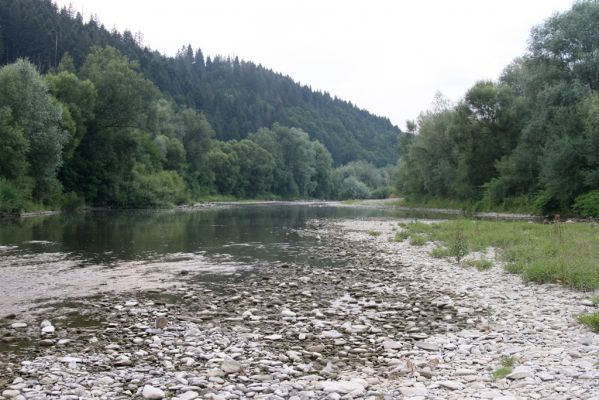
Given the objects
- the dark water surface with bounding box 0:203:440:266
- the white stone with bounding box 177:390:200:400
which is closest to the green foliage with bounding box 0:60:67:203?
the dark water surface with bounding box 0:203:440:266

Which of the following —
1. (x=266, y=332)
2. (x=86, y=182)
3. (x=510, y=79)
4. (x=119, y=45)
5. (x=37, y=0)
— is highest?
(x=37, y=0)

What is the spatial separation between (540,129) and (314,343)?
4838 centimetres

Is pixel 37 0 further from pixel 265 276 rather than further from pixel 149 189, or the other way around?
pixel 265 276

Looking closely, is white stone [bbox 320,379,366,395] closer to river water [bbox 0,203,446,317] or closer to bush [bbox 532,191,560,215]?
river water [bbox 0,203,446,317]

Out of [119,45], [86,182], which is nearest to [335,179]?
[119,45]

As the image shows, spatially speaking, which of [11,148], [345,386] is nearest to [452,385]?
[345,386]

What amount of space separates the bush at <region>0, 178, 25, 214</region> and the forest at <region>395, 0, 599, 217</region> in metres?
51.6

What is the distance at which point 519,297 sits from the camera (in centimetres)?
1340

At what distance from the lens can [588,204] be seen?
43.0 m

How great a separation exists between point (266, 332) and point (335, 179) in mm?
190001

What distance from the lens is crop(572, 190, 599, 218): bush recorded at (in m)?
42.0

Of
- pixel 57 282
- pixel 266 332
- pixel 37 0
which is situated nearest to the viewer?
pixel 266 332

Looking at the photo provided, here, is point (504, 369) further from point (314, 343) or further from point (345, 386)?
point (314, 343)

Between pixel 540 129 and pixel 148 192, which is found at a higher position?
pixel 540 129
